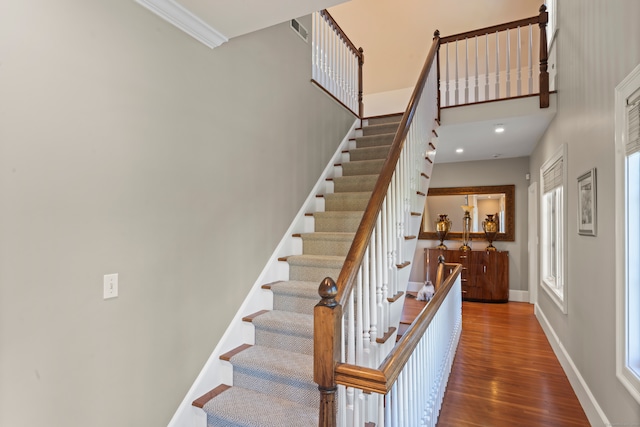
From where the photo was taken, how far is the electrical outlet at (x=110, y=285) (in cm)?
162

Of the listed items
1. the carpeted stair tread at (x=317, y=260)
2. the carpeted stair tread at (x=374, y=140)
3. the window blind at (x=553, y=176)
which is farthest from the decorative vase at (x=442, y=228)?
the carpeted stair tread at (x=317, y=260)

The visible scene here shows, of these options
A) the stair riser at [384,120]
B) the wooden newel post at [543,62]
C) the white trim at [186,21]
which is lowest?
the white trim at [186,21]

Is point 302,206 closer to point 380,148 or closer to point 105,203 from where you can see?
point 380,148

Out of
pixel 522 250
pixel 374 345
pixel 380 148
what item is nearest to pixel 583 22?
pixel 380 148

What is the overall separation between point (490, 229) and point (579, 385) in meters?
3.59

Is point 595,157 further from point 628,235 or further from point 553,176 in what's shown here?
point 553,176

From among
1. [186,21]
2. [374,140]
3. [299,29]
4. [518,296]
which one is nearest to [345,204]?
[374,140]

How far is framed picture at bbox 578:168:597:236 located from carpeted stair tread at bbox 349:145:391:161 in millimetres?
1837

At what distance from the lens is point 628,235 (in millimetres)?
1802

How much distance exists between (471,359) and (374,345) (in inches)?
90.0

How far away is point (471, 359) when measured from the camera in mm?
3521

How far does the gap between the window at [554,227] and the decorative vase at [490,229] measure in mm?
1311

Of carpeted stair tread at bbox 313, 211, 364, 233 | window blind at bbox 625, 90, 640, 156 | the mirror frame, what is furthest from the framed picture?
the mirror frame

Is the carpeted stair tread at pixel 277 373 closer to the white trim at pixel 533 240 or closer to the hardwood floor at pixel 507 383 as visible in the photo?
the hardwood floor at pixel 507 383
